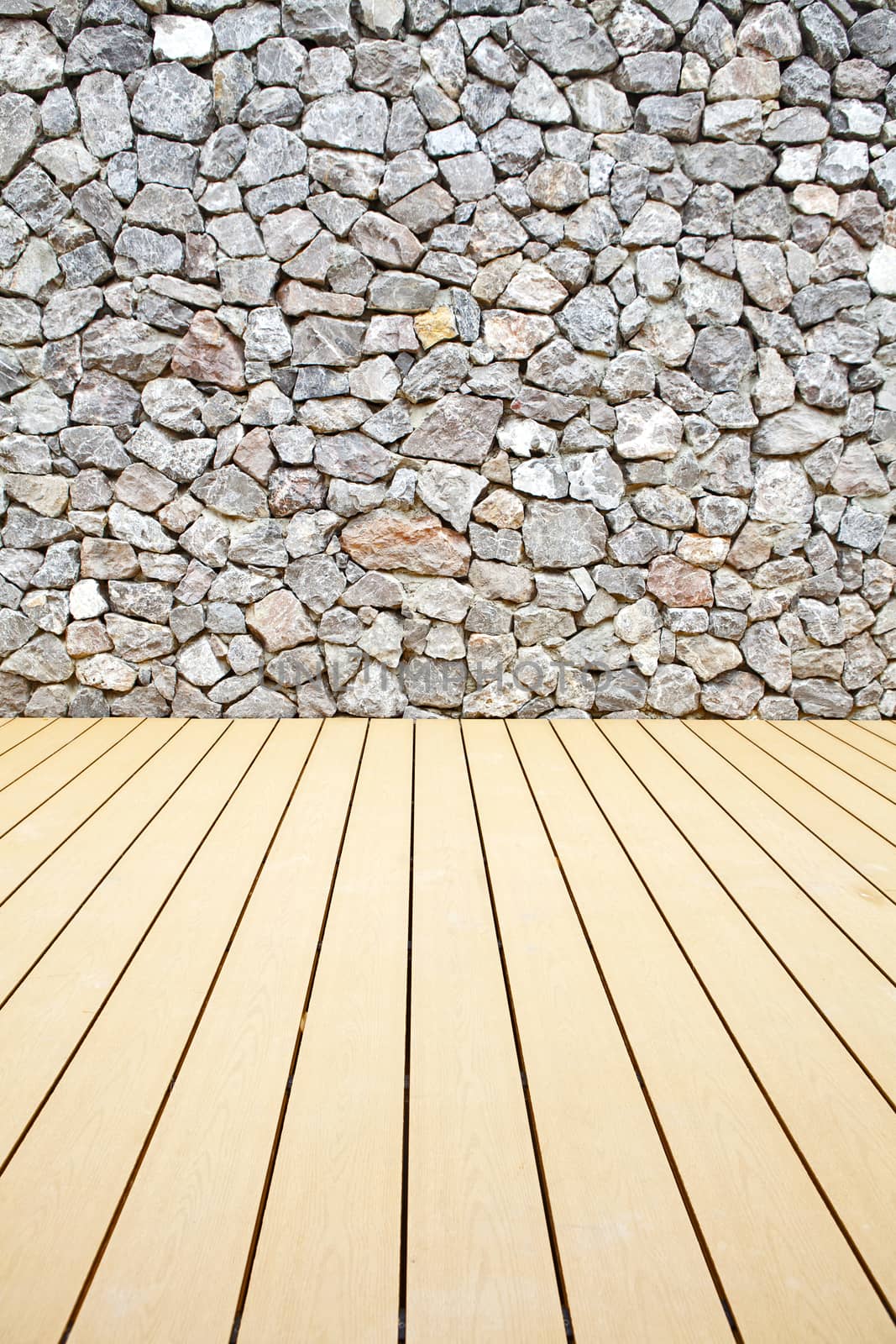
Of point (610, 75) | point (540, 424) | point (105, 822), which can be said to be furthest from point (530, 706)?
point (610, 75)

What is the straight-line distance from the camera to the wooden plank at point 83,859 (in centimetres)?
166

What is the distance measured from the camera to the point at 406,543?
304 centimetres

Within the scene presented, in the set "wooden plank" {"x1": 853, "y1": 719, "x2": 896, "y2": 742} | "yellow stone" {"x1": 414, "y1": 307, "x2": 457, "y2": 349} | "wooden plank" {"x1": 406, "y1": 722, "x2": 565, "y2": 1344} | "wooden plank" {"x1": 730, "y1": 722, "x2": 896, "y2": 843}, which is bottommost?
"wooden plank" {"x1": 406, "y1": 722, "x2": 565, "y2": 1344}

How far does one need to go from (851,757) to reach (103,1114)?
2414 mm

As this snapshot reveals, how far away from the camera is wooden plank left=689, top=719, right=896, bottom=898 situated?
6.78ft

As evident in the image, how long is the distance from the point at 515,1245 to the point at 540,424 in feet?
8.21

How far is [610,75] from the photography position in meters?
2.87

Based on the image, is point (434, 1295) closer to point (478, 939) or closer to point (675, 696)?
point (478, 939)

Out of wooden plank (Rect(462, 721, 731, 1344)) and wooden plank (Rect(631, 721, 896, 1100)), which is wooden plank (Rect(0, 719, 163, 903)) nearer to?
wooden plank (Rect(462, 721, 731, 1344))

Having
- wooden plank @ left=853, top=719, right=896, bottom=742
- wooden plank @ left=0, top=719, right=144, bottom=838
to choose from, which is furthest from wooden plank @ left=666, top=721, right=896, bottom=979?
wooden plank @ left=0, top=719, right=144, bottom=838

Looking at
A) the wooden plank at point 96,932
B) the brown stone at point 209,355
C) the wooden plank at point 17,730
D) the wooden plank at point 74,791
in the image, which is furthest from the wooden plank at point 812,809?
the wooden plank at point 17,730

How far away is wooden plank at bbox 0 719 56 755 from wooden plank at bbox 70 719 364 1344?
140cm

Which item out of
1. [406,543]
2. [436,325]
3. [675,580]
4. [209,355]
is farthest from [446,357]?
[675,580]

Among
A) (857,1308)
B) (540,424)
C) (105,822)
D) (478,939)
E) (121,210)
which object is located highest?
(121,210)
